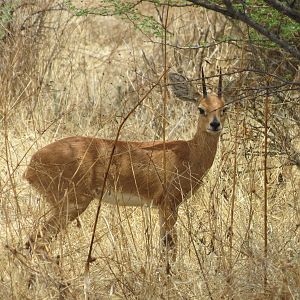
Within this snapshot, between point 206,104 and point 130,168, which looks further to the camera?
point 206,104

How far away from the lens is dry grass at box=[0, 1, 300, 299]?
13.4 ft

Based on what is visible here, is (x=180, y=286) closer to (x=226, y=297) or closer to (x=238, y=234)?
(x=226, y=297)

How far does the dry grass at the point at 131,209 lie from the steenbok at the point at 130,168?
0.41ft

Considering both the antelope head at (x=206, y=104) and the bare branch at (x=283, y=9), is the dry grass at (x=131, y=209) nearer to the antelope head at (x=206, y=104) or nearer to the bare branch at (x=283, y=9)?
the antelope head at (x=206, y=104)

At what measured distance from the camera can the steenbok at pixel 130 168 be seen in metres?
5.33

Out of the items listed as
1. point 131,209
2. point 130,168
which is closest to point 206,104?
point 130,168

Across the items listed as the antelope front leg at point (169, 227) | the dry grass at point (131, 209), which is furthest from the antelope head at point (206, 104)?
the antelope front leg at point (169, 227)

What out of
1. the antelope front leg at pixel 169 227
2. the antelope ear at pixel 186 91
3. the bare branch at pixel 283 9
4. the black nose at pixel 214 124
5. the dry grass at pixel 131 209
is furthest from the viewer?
the antelope ear at pixel 186 91

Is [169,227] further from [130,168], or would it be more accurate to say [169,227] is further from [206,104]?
[206,104]

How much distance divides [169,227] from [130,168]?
0.66 meters

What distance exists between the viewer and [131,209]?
19.5ft

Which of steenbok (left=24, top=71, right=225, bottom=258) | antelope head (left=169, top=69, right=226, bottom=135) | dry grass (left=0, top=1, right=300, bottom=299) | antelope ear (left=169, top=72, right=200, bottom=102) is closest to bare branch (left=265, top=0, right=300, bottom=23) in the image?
dry grass (left=0, top=1, right=300, bottom=299)

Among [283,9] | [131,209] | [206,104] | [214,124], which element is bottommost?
[131,209]

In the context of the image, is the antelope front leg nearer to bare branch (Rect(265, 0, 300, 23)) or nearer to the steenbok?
the steenbok
